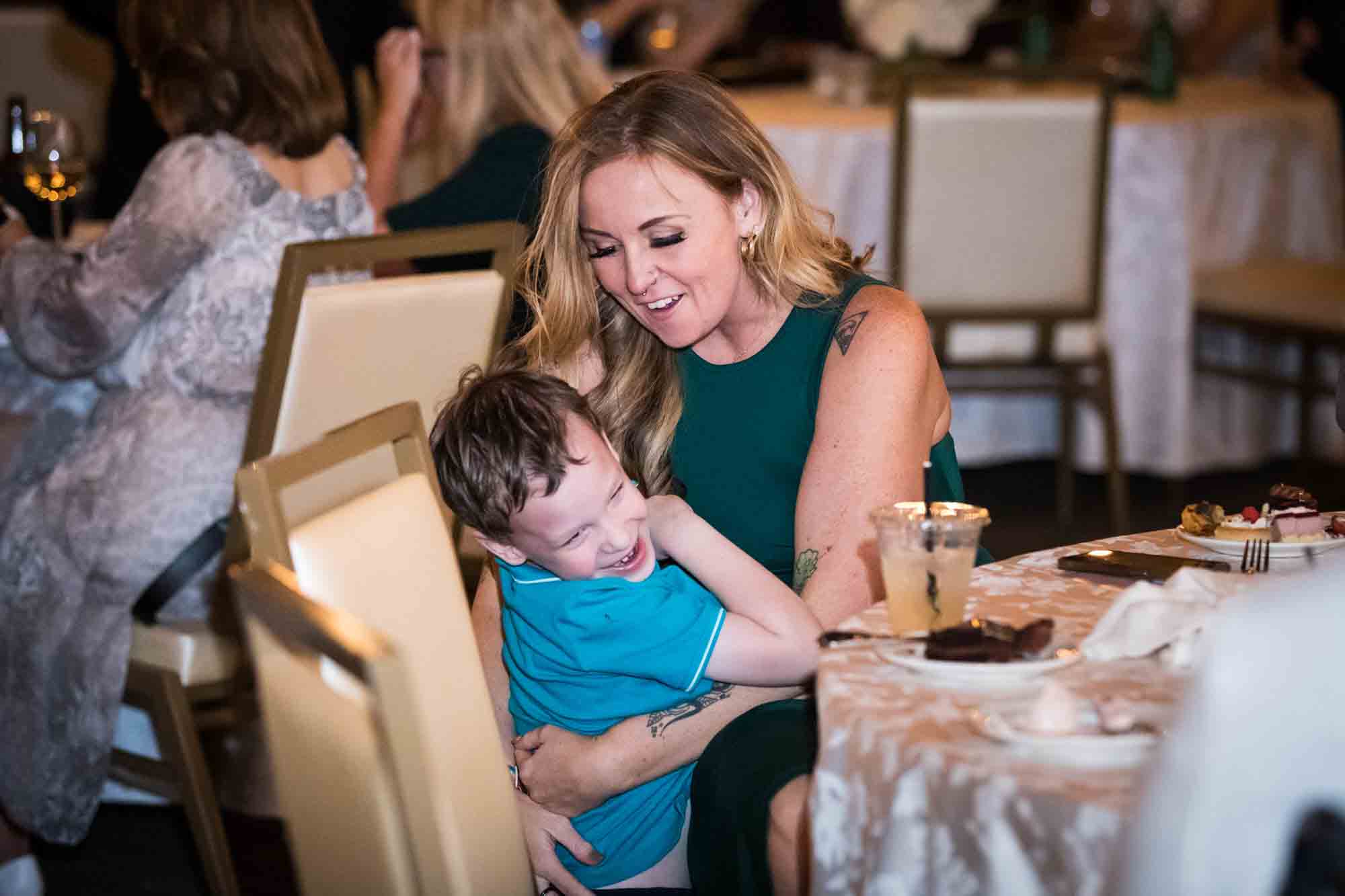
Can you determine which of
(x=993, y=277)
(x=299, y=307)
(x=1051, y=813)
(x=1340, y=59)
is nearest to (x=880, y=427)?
(x=1051, y=813)

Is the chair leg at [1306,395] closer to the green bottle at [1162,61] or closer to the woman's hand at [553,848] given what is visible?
the green bottle at [1162,61]

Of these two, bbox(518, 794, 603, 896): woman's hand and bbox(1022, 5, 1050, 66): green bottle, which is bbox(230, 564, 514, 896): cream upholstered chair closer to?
bbox(518, 794, 603, 896): woman's hand

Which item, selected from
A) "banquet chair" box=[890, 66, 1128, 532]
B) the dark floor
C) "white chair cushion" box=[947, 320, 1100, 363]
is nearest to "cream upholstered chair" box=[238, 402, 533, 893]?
the dark floor

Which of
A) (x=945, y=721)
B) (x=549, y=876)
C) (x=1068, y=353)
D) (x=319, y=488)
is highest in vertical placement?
(x=319, y=488)

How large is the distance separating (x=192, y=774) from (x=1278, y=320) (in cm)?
314

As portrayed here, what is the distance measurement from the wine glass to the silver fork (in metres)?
2.00

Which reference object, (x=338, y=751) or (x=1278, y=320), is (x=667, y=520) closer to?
(x=338, y=751)

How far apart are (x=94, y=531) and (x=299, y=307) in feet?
1.85

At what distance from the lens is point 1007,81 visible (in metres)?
5.39

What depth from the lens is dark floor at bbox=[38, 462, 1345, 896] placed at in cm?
268

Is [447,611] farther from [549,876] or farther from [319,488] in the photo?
[549,876]

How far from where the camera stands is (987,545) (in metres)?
4.31

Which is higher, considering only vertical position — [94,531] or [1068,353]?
[94,531]

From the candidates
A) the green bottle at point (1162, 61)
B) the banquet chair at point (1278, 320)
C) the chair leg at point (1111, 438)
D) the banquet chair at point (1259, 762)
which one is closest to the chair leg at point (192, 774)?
the banquet chair at point (1259, 762)
